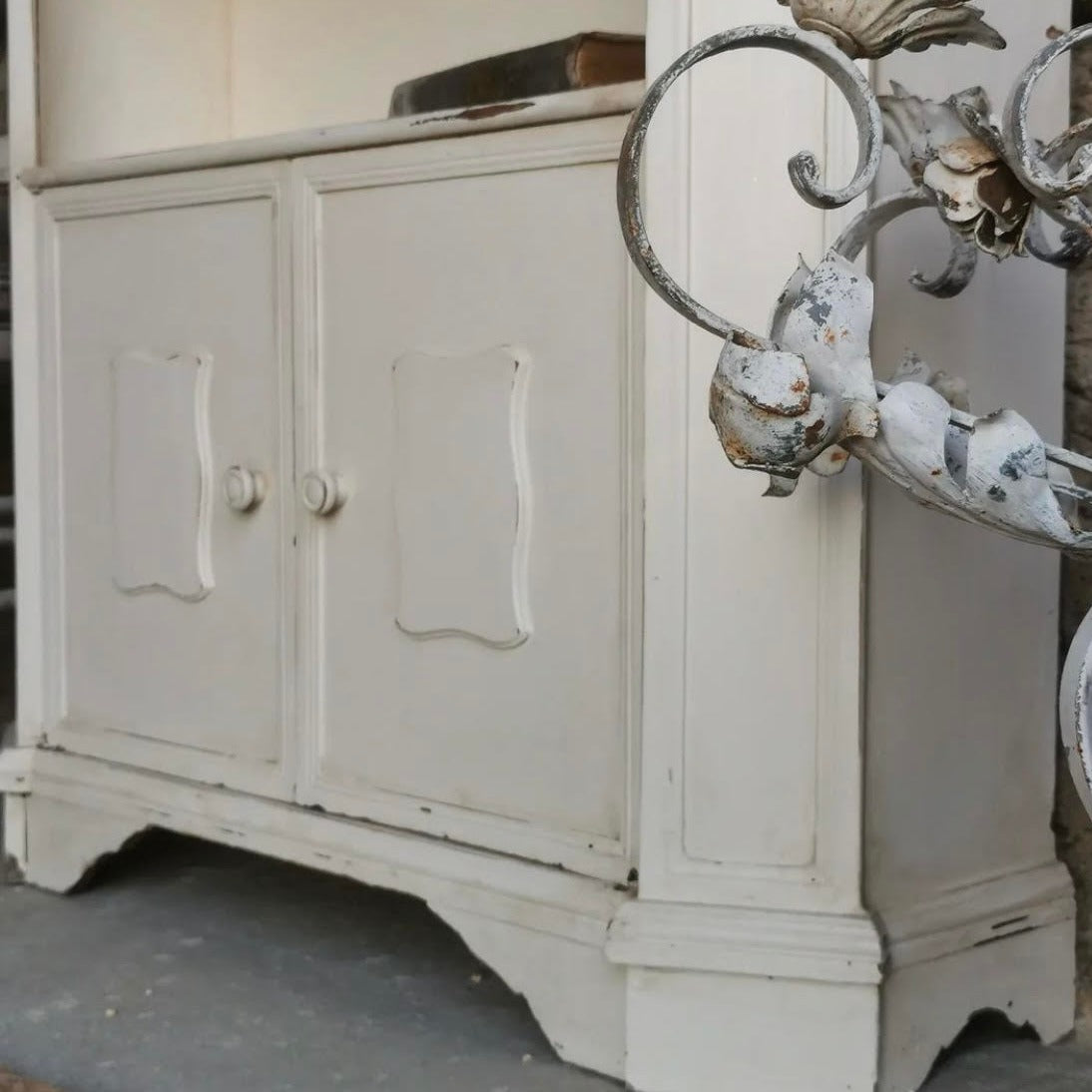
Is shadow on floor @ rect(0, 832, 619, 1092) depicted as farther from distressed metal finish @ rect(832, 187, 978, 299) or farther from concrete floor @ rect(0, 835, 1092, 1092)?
distressed metal finish @ rect(832, 187, 978, 299)

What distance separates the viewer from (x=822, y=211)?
4.47 ft

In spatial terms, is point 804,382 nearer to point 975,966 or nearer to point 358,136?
point 975,966

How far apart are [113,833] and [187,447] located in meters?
0.49

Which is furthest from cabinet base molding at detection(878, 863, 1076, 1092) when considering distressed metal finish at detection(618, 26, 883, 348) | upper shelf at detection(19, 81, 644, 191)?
upper shelf at detection(19, 81, 644, 191)

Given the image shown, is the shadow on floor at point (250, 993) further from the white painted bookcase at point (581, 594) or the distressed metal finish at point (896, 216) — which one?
the distressed metal finish at point (896, 216)

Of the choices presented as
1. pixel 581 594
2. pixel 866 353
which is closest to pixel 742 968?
pixel 581 594

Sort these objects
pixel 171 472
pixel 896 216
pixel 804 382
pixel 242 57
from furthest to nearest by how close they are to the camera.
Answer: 1. pixel 242 57
2. pixel 171 472
3. pixel 896 216
4. pixel 804 382

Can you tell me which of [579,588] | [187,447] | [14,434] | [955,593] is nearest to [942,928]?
[955,593]

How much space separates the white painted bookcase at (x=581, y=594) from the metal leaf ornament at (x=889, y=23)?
0.33 metres

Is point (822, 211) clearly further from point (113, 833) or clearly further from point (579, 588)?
point (113, 833)

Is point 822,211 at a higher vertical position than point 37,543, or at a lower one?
higher

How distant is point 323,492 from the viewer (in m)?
1.73

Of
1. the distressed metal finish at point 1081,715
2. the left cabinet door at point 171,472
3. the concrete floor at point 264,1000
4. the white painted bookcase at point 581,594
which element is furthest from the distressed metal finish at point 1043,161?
the left cabinet door at point 171,472

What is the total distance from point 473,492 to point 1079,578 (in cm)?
60
